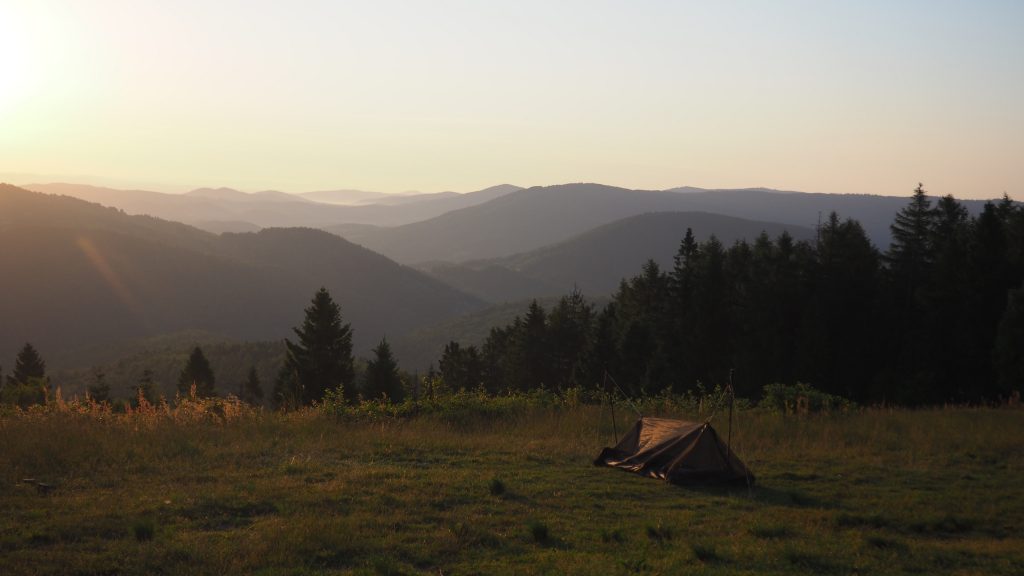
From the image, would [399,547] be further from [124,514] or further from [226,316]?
[226,316]

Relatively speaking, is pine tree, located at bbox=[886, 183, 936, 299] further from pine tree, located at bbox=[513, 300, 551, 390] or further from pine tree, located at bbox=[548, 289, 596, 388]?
pine tree, located at bbox=[513, 300, 551, 390]

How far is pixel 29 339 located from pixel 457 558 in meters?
155

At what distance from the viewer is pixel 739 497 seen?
9.30 meters

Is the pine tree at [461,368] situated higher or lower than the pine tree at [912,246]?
lower

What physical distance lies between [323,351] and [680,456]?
48967mm

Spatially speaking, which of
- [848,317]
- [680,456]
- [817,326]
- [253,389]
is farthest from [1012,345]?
[253,389]

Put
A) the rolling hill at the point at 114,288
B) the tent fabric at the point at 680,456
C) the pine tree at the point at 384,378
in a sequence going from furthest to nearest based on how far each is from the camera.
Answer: the rolling hill at the point at 114,288 < the pine tree at the point at 384,378 < the tent fabric at the point at 680,456

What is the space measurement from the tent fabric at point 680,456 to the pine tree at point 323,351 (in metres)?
46.0

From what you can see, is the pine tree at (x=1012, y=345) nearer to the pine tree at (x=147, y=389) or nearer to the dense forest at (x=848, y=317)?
→ the dense forest at (x=848, y=317)

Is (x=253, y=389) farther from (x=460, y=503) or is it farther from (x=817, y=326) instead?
(x=460, y=503)

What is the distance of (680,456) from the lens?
1007cm

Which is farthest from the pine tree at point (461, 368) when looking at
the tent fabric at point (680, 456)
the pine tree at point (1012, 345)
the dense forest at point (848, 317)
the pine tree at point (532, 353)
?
the tent fabric at point (680, 456)

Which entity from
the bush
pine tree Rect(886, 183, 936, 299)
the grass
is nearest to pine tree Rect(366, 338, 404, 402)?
pine tree Rect(886, 183, 936, 299)

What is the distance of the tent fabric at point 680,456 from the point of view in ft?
32.4
